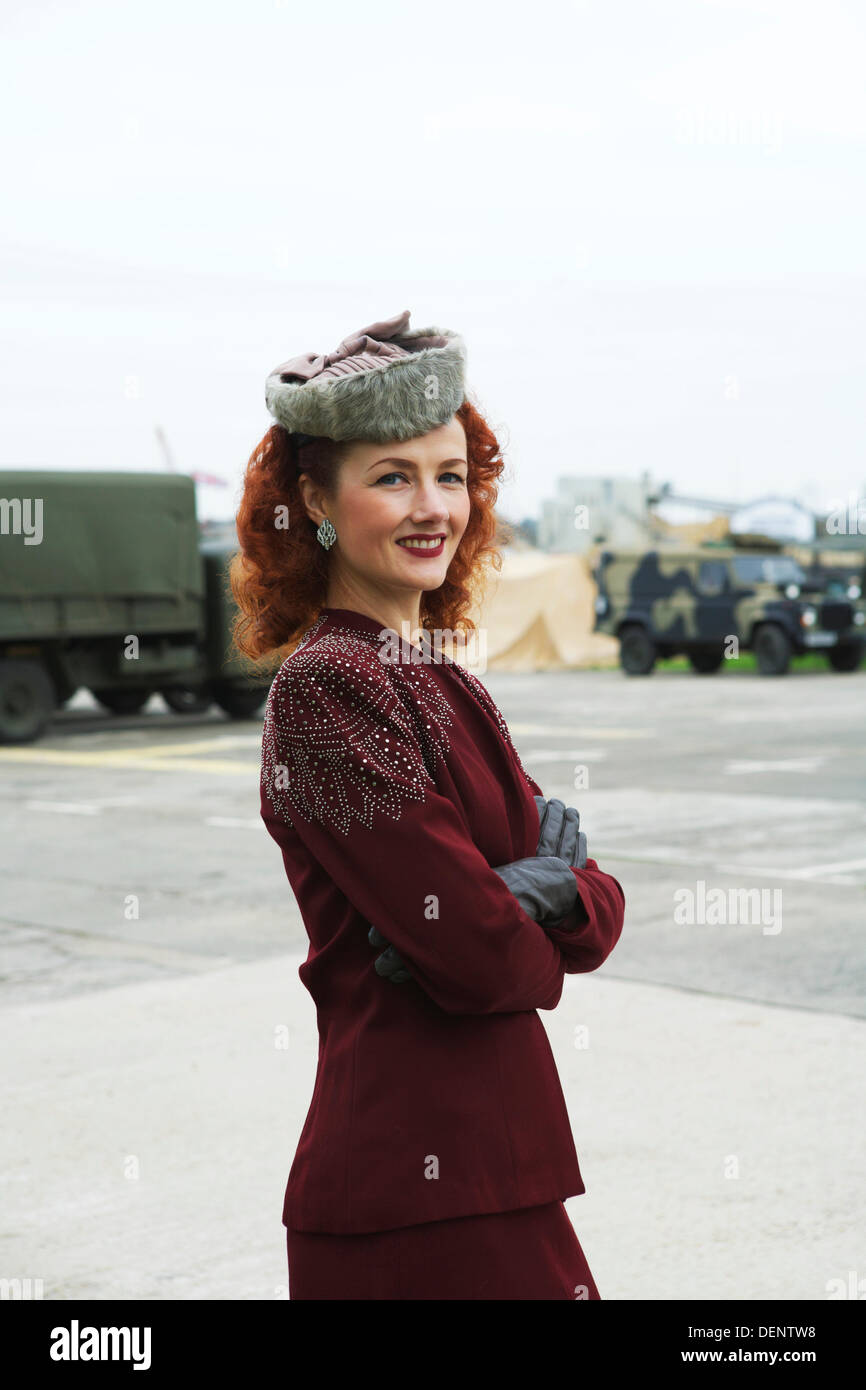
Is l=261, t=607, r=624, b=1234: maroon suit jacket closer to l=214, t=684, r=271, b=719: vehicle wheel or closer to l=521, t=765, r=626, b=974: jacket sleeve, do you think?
l=521, t=765, r=626, b=974: jacket sleeve

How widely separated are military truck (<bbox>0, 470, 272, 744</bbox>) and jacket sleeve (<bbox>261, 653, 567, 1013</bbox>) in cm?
1602

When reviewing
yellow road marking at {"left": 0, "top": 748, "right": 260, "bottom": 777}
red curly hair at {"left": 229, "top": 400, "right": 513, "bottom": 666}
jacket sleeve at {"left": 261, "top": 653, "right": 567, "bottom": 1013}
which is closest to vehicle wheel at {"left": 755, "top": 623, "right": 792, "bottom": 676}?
yellow road marking at {"left": 0, "top": 748, "right": 260, "bottom": 777}

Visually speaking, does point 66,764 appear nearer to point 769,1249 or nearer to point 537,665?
point 769,1249

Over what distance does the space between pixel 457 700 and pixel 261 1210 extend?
8.62 ft

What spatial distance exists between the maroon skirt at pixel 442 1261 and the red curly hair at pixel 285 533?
2.55ft

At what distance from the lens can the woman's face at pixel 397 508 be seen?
2.05m

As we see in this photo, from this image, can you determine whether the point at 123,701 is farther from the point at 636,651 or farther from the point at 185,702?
→ the point at 636,651

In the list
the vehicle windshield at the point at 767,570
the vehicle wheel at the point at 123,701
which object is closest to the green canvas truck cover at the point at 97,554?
the vehicle wheel at the point at 123,701

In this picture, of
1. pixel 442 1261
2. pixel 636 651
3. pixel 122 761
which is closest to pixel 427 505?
pixel 442 1261

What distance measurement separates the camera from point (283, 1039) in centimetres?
592

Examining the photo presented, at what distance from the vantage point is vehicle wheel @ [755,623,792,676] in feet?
91.9

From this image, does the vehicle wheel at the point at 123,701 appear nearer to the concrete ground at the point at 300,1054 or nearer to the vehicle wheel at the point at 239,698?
the vehicle wheel at the point at 239,698

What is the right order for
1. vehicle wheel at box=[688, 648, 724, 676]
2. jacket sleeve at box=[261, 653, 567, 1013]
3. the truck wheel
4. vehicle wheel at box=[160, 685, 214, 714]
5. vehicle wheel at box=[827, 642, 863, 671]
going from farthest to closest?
vehicle wheel at box=[688, 648, 724, 676]
vehicle wheel at box=[827, 642, 863, 671]
vehicle wheel at box=[160, 685, 214, 714]
the truck wheel
jacket sleeve at box=[261, 653, 567, 1013]

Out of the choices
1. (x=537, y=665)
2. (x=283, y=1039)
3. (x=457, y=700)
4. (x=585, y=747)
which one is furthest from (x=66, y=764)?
(x=537, y=665)
